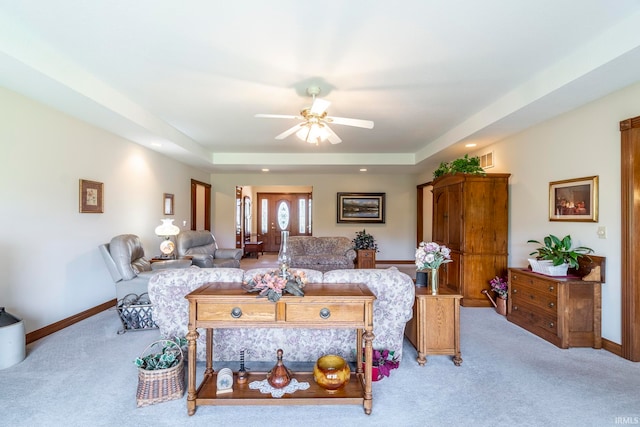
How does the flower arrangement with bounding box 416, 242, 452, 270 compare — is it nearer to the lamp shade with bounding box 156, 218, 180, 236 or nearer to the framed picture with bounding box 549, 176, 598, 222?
the framed picture with bounding box 549, 176, 598, 222

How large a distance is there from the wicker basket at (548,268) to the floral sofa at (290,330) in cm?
190

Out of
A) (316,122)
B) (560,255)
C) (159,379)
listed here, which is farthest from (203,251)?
(560,255)

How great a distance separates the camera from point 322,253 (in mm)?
6734

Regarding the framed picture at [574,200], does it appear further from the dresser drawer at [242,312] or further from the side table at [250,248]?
the side table at [250,248]

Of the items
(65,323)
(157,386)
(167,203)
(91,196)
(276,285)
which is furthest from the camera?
(167,203)

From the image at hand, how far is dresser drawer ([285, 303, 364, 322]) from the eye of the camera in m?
1.95

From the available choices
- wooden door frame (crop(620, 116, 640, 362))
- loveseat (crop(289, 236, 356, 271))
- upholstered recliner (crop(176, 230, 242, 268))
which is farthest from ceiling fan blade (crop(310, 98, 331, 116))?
loveseat (crop(289, 236, 356, 271))

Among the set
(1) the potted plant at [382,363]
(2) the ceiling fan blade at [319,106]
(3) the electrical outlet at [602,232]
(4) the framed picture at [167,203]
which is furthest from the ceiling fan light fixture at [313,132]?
(4) the framed picture at [167,203]

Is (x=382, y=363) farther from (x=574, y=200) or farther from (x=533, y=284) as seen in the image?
(x=574, y=200)

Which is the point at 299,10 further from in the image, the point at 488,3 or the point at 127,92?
the point at 127,92

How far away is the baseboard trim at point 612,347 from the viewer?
9.31 feet

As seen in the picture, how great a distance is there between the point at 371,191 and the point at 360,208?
1.83 ft

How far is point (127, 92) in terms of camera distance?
342 cm

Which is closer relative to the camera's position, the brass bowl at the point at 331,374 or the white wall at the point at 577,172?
the brass bowl at the point at 331,374
